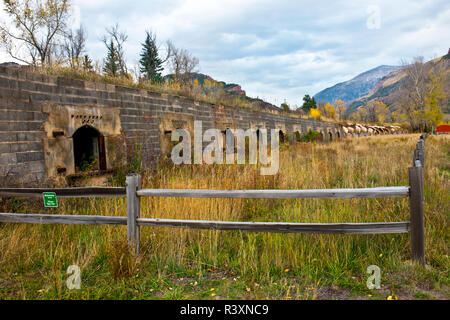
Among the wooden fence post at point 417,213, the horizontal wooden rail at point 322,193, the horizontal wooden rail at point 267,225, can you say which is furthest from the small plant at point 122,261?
the wooden fence post at point 417,213

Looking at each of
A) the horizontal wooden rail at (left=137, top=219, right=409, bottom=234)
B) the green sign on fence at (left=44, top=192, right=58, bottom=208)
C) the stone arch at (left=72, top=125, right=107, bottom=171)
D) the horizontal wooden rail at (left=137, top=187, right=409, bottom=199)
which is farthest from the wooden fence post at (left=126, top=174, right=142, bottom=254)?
the stone arch at (left=72, top=125, right=107, bottom=171)

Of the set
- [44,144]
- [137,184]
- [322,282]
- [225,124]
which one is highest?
[225,124]

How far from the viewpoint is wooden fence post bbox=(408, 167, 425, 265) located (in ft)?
9.91

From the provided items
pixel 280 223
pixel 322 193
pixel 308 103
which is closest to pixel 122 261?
pixel 280 223

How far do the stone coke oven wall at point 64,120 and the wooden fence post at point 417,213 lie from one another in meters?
6.10

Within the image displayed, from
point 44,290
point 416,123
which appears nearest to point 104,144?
point 44,290

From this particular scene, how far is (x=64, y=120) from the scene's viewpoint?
6250 millimetres

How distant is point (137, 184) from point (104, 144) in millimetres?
4351

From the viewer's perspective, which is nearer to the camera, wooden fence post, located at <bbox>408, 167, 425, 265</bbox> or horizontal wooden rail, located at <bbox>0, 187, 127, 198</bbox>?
wooden fence post, located at <bbox>408, 167, 425, 265</bbox>

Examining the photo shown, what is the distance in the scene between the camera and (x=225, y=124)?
44.6ft

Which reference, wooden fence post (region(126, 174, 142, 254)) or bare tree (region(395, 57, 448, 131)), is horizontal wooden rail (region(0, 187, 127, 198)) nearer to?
wooden fence post (region(126, 174, 142, 254))

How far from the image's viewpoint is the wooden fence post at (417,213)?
9.91ft

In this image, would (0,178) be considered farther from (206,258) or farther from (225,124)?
(225,124)

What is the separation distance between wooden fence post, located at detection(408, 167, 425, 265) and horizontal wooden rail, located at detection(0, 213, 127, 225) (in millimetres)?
3151
